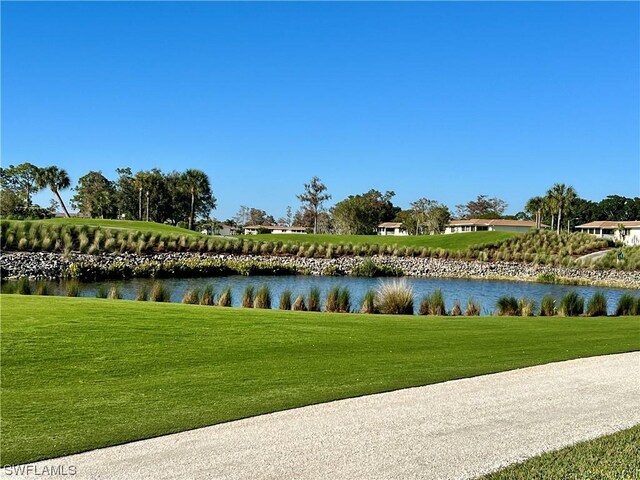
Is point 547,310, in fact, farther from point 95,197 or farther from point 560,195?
point 95,197

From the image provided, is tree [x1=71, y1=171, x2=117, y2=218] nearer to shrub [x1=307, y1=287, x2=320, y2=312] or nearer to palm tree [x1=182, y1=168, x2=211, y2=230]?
palm tree [x1=182, y1=168, x2=211, y2=230]

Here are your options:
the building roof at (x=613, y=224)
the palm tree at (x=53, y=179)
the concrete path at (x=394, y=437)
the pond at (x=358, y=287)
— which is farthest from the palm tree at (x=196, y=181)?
the concrete path at (x=394, y=437)

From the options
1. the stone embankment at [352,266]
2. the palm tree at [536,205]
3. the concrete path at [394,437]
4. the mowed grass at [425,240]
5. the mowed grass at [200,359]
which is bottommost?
the concrete path at [394,437]

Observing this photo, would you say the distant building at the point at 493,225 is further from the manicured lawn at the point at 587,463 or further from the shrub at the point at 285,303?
the manicured lawn at the point at 587,463

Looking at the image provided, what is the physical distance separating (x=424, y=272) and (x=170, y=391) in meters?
31.0

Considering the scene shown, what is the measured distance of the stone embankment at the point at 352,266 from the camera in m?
26.8

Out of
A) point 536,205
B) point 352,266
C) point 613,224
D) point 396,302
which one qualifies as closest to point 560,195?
point 536,205

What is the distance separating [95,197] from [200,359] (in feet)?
266

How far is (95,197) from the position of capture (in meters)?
82.9

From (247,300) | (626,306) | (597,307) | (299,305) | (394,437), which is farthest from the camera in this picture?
(626,306)

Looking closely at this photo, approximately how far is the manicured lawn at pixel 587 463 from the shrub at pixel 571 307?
1263 cm

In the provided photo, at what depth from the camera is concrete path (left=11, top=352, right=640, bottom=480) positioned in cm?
457

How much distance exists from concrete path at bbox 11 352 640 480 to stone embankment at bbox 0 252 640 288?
2264 cm

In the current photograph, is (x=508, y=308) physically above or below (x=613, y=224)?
below
